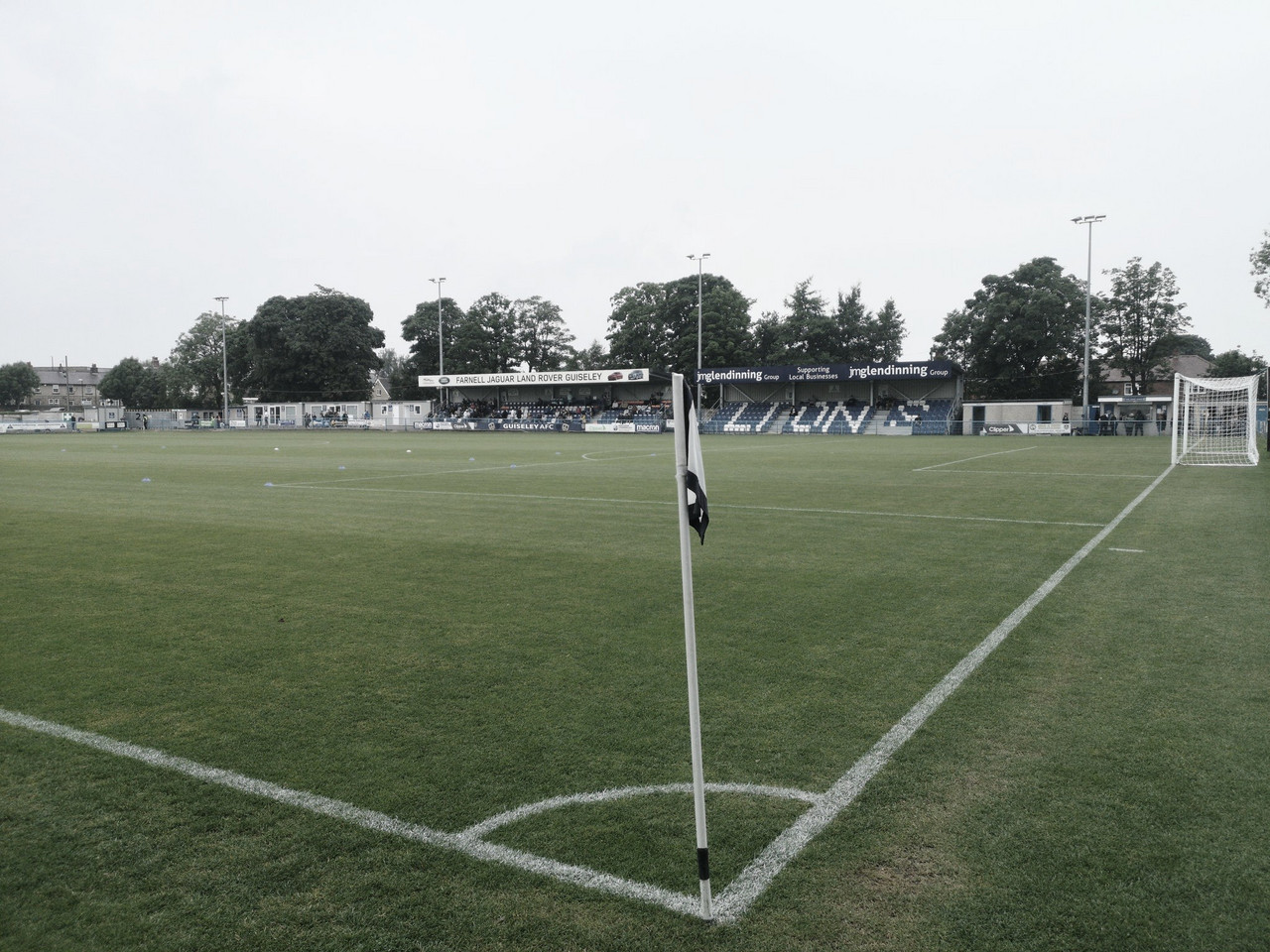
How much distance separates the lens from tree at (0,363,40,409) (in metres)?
122

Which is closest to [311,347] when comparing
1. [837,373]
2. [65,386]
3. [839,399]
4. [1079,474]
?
[839,399]

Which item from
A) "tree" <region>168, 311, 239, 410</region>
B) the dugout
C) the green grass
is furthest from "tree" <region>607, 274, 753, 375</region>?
the green grass

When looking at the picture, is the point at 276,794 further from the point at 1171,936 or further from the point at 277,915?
the point at 1171,936

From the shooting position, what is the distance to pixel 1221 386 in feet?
81.7

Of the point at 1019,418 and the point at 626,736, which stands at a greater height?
the point at 1019,418

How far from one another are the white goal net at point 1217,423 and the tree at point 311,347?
72.7m

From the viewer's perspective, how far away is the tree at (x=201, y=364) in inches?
3804

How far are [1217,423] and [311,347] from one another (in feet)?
248

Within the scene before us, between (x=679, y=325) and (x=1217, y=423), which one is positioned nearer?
(x=1217, y=423)

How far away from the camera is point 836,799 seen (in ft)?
11.9

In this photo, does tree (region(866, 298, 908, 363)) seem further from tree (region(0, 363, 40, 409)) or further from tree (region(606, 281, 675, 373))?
tree (region(0, 363, 40, 409))

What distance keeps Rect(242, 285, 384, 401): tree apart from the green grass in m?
79.1

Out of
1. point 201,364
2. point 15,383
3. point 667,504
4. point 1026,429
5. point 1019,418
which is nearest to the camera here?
point 667,504

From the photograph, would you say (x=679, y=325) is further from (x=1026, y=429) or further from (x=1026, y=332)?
(x=1026, y=429)
